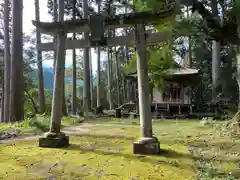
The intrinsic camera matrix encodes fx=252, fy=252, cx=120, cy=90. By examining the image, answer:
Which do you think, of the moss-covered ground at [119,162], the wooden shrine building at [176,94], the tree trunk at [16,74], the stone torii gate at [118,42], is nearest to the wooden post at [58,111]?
the stone torii gate at [118,42]

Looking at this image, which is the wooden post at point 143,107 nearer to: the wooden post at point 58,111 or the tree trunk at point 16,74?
the wooden post at point 58,111

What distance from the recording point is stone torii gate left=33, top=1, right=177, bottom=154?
15.7 feet

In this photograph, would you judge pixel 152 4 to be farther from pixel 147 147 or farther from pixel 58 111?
pixel 147 147

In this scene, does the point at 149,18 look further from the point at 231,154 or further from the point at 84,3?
the point at 84,3

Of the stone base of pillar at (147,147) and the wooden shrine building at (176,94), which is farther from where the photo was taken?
the wooden shrine building at (176,94)

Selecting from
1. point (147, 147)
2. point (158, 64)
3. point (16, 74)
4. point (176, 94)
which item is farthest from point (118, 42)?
point (176, 94)

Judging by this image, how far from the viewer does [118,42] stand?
5543mm

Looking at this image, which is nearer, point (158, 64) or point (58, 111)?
point (58, 111)

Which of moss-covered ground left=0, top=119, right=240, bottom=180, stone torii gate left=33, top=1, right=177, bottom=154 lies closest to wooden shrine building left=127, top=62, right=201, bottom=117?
moss-covered ground left=0, top=119, right=240, bottom=180

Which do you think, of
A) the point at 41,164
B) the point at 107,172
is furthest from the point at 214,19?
the point at 41,164

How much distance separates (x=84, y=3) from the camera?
15.5m

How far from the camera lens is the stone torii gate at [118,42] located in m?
4.78

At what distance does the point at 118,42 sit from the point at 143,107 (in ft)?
5.36

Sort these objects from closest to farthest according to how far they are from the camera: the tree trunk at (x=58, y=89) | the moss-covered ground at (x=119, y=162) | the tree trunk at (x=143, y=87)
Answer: the moss-covered ground at (x=119, y=162) < the tree trunk at (x=143, y=87) < the tree trunk at (x=58, y=89)
